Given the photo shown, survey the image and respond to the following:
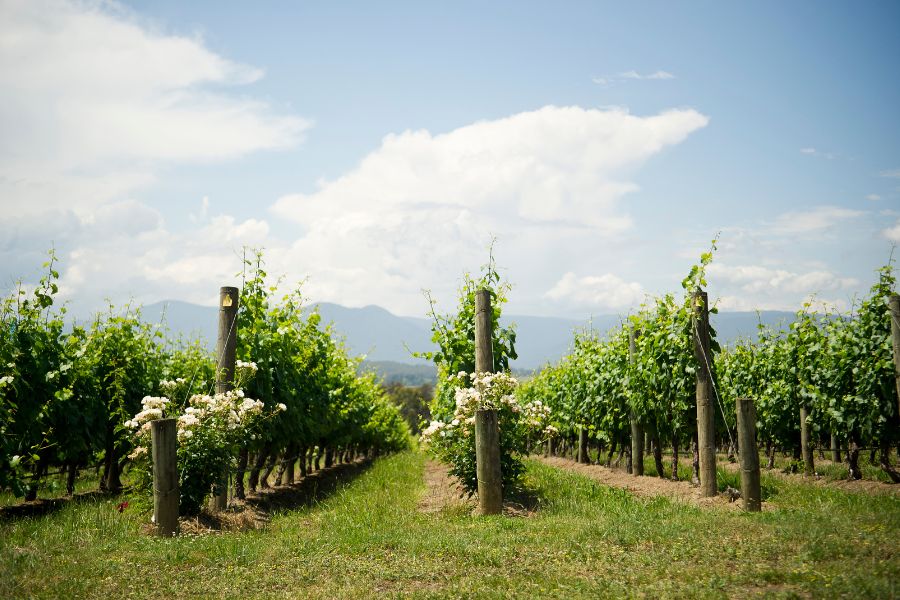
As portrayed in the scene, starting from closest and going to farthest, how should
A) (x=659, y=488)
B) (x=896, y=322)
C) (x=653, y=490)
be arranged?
1. (x=896, y=322)
2. (x=653, y=490)
3. (x=659, y=488)

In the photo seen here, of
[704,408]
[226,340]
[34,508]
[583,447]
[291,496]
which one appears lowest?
[583,447]

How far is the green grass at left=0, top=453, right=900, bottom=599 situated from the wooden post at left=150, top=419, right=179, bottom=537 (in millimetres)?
330

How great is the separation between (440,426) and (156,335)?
7.11 metres

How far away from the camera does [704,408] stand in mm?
9070

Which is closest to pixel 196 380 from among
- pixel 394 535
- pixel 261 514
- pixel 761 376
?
pixel 261 514

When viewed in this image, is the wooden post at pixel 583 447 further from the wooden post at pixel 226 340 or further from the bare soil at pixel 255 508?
the wooden post at pixel 226 340

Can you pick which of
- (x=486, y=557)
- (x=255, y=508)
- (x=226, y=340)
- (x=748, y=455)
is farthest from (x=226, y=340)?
(x=748, y=455)

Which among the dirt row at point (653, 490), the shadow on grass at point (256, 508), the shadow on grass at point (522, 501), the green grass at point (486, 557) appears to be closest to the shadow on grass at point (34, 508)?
the green grass at point (486, 557)

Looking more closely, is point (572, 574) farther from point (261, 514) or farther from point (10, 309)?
point (10, 309)

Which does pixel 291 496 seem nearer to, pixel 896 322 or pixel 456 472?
pixel 456 472

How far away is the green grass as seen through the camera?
4.58 m

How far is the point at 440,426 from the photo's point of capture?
9.16m

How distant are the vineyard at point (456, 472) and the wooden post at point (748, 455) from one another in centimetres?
3

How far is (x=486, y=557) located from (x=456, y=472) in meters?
3.75
